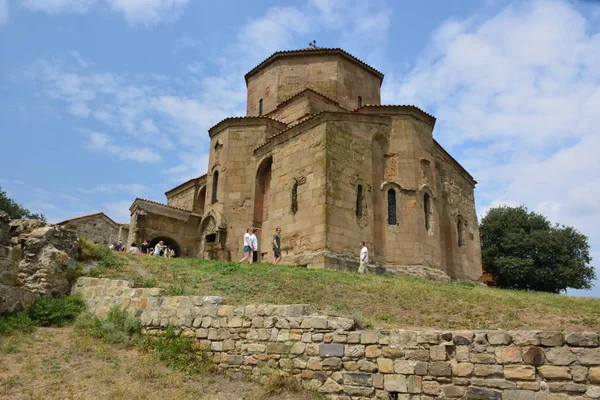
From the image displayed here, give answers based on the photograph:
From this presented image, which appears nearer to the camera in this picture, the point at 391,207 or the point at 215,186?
the point at 391,207

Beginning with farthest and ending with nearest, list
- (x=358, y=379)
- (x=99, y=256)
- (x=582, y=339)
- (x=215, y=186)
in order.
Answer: (x=215, y=186)
(x=99, y=256)
(x=358, y=379)
(x=582, y=339)

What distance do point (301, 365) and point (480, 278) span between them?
56.7ft

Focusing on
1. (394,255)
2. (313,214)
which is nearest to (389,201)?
(394,255)

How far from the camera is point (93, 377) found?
641cm

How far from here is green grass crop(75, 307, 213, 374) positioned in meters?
7.24

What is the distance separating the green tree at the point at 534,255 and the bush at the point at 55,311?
25.0m

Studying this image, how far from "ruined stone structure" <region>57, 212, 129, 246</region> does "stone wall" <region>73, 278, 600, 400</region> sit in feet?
63.3

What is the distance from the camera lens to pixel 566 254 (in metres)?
27.4

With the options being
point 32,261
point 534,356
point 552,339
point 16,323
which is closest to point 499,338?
point 534,356

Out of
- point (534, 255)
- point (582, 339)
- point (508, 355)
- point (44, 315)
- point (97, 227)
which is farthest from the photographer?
point (534, 255)

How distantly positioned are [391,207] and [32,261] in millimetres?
12129

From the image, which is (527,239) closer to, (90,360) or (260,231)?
(260,231)

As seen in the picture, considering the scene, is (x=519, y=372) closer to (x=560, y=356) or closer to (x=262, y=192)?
(x=560, y=356)

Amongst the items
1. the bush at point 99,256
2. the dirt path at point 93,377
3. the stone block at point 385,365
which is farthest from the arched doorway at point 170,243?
the stone block at point 385,365
